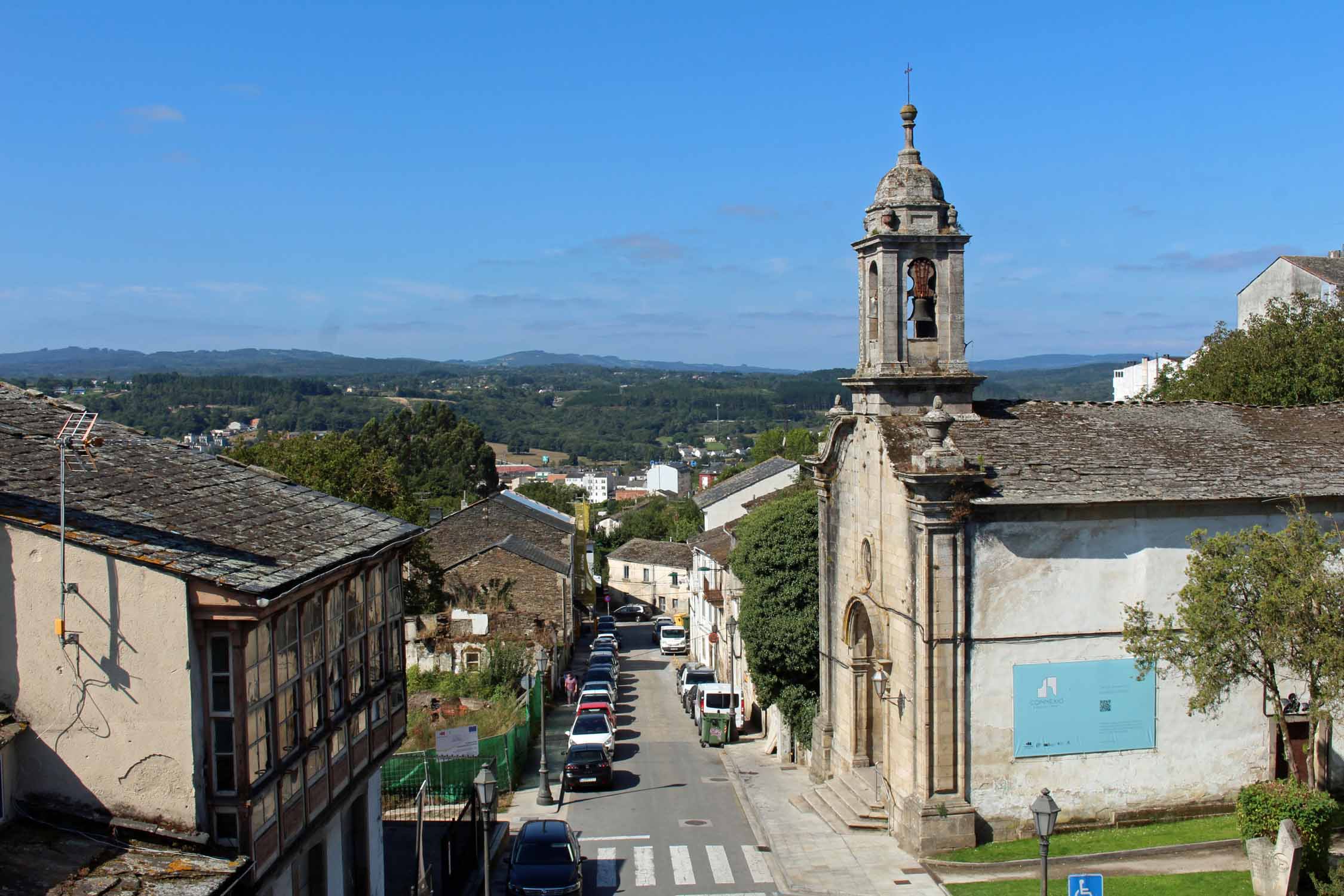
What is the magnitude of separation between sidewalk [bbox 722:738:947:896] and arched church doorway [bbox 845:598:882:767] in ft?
6.39

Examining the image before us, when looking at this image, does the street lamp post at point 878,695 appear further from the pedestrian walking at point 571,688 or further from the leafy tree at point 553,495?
the leafy tree at point 553,495

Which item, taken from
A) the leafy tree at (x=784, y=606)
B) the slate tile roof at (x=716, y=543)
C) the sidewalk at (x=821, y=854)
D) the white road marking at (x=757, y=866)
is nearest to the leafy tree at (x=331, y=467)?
the slate tile roof at (x=716, y=543)

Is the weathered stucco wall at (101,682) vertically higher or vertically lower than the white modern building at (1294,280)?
lower

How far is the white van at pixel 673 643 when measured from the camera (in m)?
59.2

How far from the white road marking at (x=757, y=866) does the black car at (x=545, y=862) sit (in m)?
3.37

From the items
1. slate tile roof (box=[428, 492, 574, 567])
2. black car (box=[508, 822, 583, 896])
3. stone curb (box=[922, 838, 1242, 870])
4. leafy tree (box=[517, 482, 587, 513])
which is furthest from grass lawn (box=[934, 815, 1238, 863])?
leafy tree (box=[517, 482, 587, 513])

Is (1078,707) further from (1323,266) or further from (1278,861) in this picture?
(1323,266)

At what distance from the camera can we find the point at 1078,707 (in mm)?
23281

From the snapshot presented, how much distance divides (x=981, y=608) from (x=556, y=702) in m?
25.8

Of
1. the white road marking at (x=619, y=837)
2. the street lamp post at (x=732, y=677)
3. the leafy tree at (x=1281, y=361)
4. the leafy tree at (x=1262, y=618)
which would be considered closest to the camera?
the leafy tree at (x=1262, y=618)

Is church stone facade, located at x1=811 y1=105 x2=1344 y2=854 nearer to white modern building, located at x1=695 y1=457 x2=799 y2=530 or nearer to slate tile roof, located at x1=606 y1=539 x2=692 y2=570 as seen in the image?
white modern building, located at x1=695 y1=457 x2=799 y2=530

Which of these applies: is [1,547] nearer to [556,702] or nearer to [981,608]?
[981,608]

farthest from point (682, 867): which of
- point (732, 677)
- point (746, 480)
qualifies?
point (746, 480)

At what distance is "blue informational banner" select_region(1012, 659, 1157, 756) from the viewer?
76.0 feet
